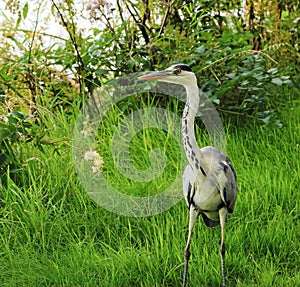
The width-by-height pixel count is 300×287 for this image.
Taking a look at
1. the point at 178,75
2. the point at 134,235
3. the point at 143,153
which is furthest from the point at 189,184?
the point at 143,153

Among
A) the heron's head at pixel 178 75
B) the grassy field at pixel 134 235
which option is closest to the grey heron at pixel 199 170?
the heron's head at pixel 178 75

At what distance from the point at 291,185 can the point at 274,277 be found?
48 cm

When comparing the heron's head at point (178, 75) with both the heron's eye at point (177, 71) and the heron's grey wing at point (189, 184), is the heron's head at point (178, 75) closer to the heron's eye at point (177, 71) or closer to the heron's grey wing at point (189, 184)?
the heron's eye at point (177, 71)

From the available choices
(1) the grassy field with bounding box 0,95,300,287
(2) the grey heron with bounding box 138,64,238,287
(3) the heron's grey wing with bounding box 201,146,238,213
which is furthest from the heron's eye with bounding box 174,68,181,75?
(1) the grassy field with bounding box 0,95,300,287

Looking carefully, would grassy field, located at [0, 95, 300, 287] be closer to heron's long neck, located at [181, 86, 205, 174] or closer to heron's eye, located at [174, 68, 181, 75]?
heron's long neck, located at [181, 86, 205, 174]

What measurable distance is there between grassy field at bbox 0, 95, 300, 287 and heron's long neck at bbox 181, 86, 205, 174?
58 centimetres

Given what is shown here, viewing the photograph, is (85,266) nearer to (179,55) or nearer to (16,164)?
(16,164)

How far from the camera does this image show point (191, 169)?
67.7 inches

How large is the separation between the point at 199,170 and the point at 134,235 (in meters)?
0.77

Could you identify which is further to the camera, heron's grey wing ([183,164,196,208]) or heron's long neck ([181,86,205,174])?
heron's grey wing ([183,164,196,208])

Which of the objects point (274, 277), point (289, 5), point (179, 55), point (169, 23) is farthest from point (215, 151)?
point (289, 5)

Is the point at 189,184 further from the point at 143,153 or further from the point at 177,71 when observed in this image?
the point at 143,153

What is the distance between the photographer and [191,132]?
5.34ft

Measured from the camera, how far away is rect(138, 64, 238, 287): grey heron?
163 cm
